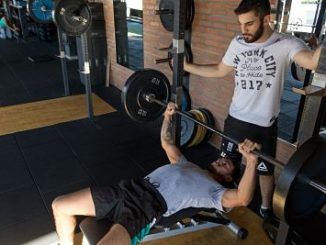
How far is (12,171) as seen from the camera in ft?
8.01

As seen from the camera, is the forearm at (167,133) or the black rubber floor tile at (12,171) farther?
the black rubber floor tile at (12,171)

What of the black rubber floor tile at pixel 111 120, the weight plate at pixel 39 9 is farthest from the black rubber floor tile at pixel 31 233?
the weight plate at pixel 39 9

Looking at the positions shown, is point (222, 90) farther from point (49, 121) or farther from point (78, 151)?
point (49, 121)

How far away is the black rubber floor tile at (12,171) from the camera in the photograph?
2285mm

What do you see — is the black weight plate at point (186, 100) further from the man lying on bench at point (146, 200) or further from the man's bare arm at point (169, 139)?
the man lying on bench at point (146, 200)

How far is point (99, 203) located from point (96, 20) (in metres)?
3.49

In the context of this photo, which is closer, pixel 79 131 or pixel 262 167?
pixel 262 167

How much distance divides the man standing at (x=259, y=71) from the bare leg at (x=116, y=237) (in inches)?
32.5

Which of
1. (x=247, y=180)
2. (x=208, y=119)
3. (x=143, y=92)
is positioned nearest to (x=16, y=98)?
(x=208, y=119)

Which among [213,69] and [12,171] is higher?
[213,69]

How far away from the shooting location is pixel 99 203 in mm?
1390

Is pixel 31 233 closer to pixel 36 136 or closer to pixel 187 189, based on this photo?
pixel 187 189

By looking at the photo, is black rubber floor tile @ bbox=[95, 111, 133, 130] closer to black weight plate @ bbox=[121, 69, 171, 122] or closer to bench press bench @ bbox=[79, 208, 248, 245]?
black weight plate @ bbox=[121, 69, 171, 122]

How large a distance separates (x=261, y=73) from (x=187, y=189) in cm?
68
